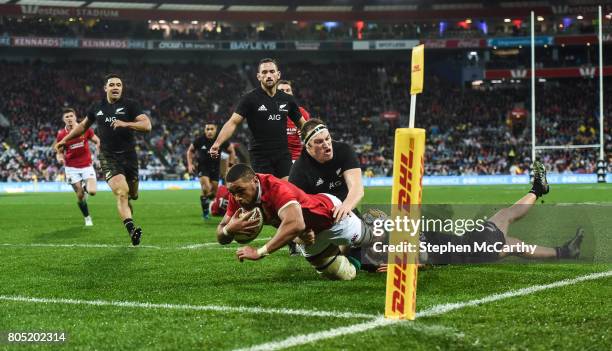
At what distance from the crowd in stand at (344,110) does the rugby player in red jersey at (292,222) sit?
112 feet

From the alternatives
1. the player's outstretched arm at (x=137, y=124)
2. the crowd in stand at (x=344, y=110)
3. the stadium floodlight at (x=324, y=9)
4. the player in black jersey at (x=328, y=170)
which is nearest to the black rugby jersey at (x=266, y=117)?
the player's outstretched arm at (x=137, y=124)

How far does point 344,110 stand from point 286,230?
46976 mm

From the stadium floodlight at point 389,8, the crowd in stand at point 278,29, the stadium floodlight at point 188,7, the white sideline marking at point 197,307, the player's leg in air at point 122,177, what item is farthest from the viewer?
the stadium floodlight at point 389,8

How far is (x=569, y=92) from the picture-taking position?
53031mm

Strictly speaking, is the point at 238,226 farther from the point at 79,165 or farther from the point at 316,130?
the point at 79,165

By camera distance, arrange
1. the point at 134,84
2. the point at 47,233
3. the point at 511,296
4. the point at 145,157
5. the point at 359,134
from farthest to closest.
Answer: the point at 134,84, the point at 359,134, the point at 145,157, the point at 47,233, the point at 511,296

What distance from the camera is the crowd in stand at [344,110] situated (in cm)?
4312

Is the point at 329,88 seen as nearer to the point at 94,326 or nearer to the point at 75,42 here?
the point at 75,42

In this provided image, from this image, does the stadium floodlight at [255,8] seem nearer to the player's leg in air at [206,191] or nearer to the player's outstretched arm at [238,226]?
the player's leg in air at [206,191]

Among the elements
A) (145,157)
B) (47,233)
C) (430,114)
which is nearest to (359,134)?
(430,114)

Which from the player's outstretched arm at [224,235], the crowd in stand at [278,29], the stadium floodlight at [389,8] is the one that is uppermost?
the stadium floodlight at [389,8]

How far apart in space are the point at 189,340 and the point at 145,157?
3870cm

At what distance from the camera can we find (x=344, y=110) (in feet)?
171

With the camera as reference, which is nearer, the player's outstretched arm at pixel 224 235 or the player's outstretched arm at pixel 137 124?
the player's outstretched arm at pixel 224 235
